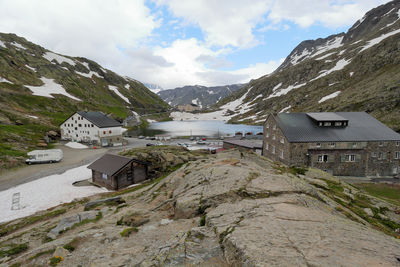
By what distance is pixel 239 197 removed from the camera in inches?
526

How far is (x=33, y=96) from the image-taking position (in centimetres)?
11262

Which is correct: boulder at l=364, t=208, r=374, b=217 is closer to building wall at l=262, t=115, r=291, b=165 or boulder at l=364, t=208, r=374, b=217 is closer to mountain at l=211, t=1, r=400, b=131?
building wall at l=262, t=115, r=291, b=165

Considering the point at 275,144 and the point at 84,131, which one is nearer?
the point at 275,144

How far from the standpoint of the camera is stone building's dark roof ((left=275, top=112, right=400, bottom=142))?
4203 centimetres

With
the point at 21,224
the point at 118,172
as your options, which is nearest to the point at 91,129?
the point at 118,172

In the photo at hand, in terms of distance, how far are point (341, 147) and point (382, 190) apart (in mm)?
10441

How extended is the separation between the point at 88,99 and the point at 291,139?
543ft

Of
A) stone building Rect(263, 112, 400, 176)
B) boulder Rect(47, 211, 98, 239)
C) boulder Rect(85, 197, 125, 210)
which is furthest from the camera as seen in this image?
stone building Rect(263, 112, 400, 176)

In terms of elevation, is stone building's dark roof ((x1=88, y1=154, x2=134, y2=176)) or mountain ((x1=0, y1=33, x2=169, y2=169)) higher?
mountain ((x1=0, y1=33, x2=169, y2=169))

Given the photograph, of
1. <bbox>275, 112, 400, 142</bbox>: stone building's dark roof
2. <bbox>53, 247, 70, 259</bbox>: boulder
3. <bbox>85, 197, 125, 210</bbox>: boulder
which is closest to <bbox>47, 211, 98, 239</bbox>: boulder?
<bbox>85, 197, 125, 210</bbox>: boulder

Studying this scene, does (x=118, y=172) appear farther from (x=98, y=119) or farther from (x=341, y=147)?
(x=98, y=119)

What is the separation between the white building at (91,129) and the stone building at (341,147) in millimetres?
62033

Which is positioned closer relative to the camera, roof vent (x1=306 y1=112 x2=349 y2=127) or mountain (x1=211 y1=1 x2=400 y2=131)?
roof vent (x1=306 y1=112 x2=349 y2=127)

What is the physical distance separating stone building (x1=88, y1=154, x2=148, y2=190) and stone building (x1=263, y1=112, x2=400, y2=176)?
31.2 metres
